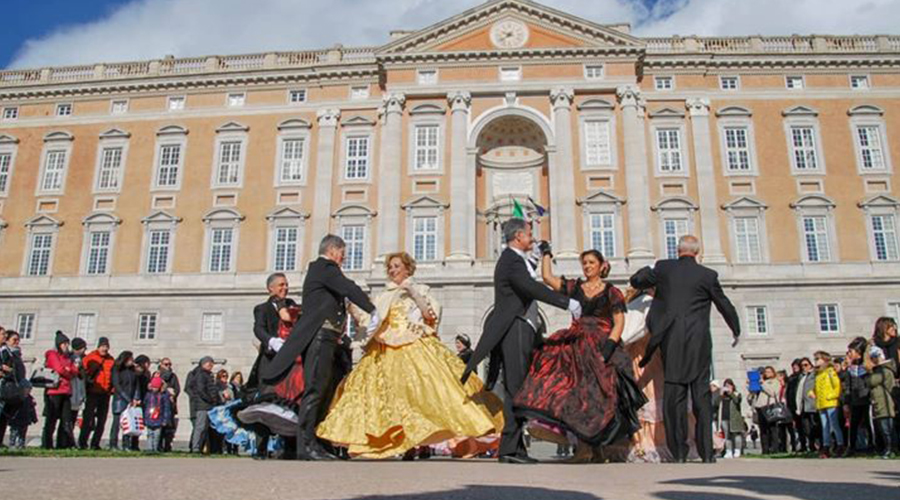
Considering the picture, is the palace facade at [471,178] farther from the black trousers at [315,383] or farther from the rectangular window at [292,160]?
the black trousers at [315,383]

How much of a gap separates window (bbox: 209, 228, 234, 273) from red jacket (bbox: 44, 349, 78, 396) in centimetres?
2129

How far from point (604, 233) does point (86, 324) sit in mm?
23381

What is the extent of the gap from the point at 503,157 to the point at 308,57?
10.8 m

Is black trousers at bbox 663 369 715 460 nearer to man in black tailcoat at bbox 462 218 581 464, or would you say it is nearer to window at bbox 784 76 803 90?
man in black tailcoat at bbox 462 218 581 464

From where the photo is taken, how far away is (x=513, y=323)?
7.34 metres

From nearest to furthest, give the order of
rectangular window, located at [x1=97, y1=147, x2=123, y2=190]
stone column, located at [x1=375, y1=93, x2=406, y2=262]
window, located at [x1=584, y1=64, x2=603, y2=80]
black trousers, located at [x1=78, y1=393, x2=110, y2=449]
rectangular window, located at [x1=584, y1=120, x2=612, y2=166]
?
black trousers, located at [x1=78, y1=393, x2=110, y2=449], stone column, located at [x1=375, y1=93, x2=406, y2=262], rectangular window, located at [x1=584, y1=120, x2=612, y2=166], window, located at [x1=584, y1=64, x2=603, y2=80], rectangular window, located at [x1=97, y1=147, x2=123, y2=190]

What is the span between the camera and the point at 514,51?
33.2 metres

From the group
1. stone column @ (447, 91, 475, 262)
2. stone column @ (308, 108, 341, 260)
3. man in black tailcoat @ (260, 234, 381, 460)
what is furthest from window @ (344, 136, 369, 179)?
man in black tailcoat @ (260, 234, 381, 460)

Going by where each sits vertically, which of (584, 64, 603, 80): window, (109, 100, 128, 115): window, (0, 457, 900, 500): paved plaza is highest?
(584, 64, 603, 80): window

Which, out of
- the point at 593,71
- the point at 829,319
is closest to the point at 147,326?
the point at 593,71

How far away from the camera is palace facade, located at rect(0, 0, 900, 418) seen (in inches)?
1232

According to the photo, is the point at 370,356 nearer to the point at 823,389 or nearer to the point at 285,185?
the point at 823,389

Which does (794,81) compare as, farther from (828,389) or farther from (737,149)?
(828,389)

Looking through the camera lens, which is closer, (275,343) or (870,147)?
(275,343)
